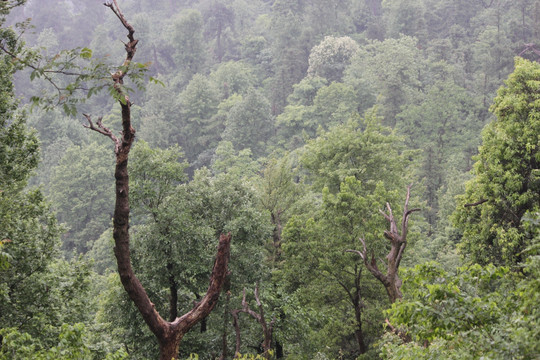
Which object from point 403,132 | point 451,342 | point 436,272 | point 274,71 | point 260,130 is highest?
point 274,71

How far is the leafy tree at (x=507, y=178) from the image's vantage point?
15883 mm

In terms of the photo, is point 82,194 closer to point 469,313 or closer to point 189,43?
point 189,43

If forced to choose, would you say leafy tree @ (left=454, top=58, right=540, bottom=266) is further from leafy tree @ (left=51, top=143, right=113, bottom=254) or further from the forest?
leafy tree @ (left=51, top=143, right=113, bottom=254)

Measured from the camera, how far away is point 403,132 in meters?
54.1

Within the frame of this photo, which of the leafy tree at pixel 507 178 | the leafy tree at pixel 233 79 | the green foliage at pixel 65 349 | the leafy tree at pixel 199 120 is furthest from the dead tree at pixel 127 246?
the leafy tree at pixel 233 79

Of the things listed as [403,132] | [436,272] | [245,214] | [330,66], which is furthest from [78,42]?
[436,272]

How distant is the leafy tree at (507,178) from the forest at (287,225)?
0.07 metres

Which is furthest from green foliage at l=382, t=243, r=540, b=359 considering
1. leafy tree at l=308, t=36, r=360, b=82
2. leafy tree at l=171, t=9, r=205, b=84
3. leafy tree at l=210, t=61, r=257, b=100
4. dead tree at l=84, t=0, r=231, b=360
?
leafy tree at l=171, t=9, r=205, b=84

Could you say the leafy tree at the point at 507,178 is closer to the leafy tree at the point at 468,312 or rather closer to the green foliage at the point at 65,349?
the leafy tree at the point at 468,312

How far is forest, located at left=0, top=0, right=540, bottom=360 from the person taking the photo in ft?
21.7

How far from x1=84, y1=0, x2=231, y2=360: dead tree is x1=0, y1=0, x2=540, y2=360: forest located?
1.1 inches

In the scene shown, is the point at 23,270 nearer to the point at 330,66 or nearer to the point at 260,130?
the point at 260,130

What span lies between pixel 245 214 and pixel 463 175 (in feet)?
96.6

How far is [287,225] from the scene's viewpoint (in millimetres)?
20750
